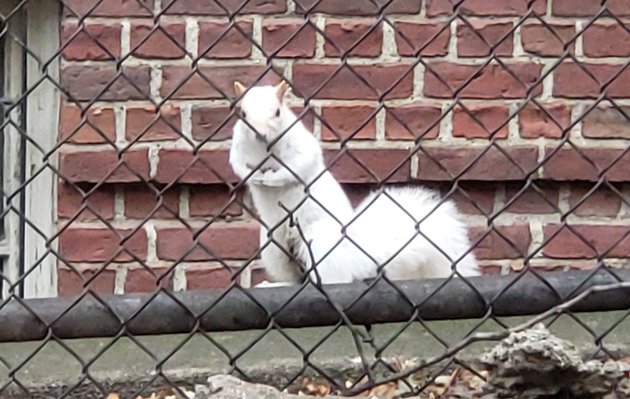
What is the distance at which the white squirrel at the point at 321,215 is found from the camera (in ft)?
9.74

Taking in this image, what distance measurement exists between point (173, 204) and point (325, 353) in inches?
32.0

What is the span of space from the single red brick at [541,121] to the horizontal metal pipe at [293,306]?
1.00m

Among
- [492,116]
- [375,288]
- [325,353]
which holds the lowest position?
[325,353]

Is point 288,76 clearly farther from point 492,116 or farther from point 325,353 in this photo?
point 325,353

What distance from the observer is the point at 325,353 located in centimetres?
263

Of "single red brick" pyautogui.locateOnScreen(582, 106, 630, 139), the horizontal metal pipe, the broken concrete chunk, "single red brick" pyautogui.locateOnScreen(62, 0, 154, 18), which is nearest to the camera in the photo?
the broken concrete chunk

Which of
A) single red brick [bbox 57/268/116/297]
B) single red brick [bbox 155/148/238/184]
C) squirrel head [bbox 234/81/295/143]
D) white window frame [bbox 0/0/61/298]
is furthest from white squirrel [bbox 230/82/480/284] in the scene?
white window frame [bbox 0/0/61/298]

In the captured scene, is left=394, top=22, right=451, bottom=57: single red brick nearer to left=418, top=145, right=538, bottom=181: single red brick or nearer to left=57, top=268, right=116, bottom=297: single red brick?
left=418, top=145, right=538, bottom=181: single red brick

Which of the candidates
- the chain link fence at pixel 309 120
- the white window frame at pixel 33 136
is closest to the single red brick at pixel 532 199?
the chain link fence at pixel 309 120

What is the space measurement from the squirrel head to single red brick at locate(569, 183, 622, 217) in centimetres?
78

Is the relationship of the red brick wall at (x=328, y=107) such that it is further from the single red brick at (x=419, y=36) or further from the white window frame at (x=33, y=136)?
the white window frame at (x=33, y=136)

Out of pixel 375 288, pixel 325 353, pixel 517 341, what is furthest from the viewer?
pixel 325 353

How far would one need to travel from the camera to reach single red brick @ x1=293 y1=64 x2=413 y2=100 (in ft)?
10.6

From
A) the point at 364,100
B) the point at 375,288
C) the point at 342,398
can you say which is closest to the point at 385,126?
the point at 364,100
